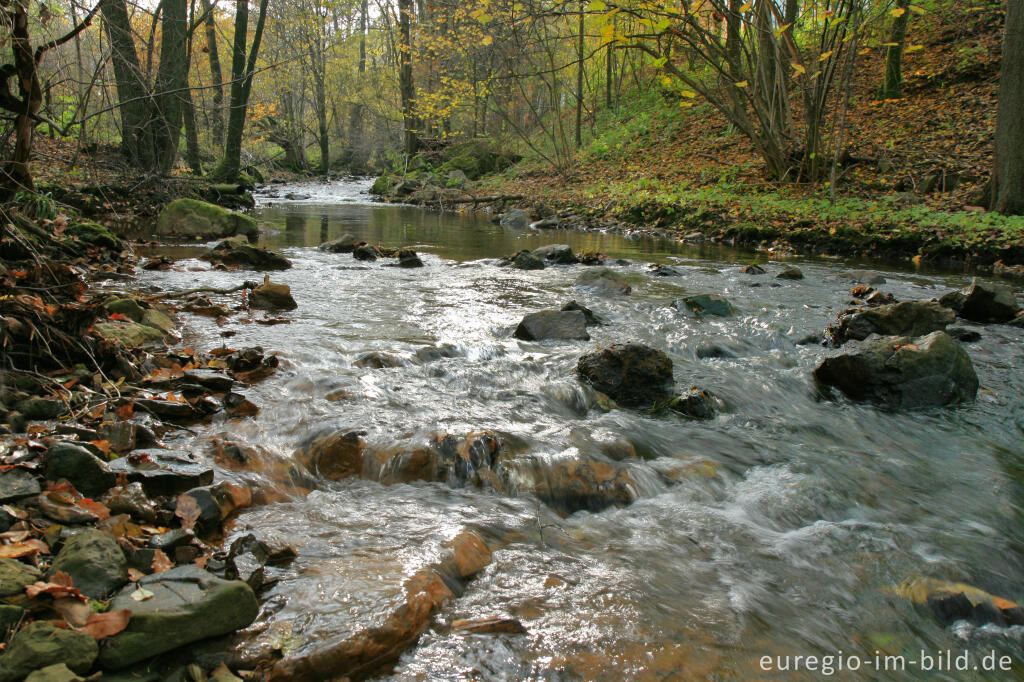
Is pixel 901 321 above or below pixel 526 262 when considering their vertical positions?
below

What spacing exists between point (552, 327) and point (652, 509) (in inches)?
→ 118

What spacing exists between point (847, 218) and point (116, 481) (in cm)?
1245

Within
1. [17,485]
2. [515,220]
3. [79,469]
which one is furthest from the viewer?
[515,220]

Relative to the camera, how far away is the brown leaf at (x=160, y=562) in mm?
2008

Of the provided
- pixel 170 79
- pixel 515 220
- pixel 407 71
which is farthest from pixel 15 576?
pixel 407 71

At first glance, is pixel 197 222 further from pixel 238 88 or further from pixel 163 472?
pixel 163 472

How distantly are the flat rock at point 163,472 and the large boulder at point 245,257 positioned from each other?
6.23 m

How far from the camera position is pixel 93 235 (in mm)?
7973

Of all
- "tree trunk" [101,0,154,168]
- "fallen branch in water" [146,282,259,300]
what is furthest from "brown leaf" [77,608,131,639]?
"fallen branch in water" [146,282,259,300]

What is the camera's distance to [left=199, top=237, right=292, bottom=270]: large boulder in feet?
27.8

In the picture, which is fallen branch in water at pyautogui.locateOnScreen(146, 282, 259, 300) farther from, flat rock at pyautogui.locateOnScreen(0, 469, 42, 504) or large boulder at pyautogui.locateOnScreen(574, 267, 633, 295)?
flat rock at pyautogui.locateOnScreen(0, 469, 42, 504)

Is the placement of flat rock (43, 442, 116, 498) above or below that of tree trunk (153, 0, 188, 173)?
below

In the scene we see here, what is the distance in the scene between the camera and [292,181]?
3081 cm

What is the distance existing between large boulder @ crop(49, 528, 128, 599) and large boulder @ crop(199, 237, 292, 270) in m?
7.11
